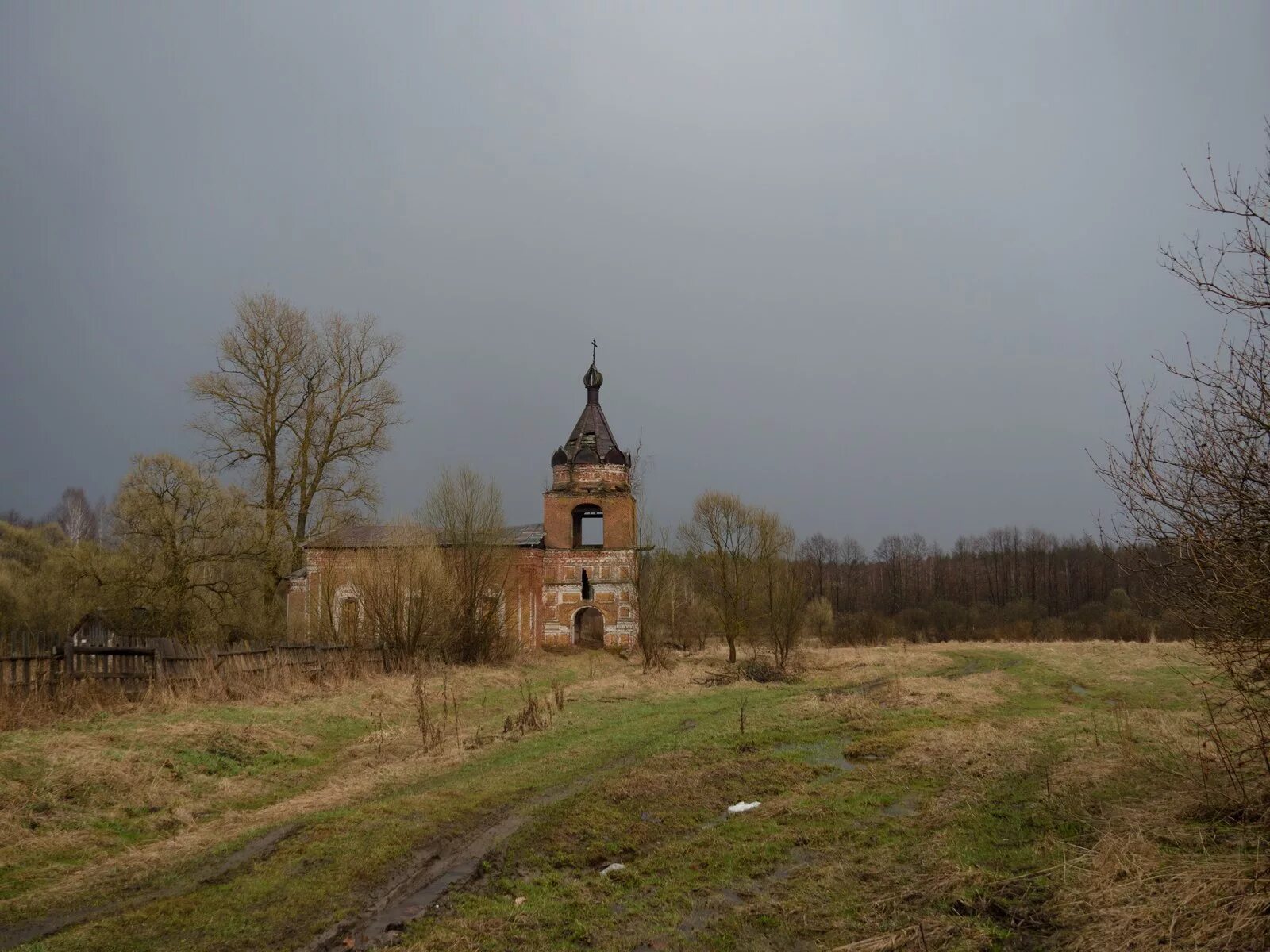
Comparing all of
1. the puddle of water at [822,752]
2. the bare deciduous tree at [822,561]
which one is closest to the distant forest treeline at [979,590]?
the bare deciduous tree at [822,561]

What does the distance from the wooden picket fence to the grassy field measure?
1.19 meters

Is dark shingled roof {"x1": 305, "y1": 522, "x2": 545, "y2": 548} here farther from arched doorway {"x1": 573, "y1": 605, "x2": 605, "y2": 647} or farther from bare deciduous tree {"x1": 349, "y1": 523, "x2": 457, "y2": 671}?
arched doorway {"x1": 573, "y1": 605, "x2": 605, "y2": 647}

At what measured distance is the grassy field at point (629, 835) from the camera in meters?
5.46

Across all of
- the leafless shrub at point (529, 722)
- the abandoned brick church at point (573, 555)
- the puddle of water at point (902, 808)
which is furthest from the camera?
the abandoned brick church at point (573, 555)

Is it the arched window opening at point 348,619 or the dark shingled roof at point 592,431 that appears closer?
the arched window opening at point 348,619

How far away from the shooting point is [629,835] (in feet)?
25.9

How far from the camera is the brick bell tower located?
33.2 meters

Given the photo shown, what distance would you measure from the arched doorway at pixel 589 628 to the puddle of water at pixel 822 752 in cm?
2253

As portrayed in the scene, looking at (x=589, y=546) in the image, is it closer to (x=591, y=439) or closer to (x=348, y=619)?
(x=591, y=439)

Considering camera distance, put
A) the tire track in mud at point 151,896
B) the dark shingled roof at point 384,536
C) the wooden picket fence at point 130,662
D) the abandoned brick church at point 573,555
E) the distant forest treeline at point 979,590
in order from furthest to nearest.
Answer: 1. the distant forest treeline at point 979,590
2. the abandoned brick church at point 573,555
3. the dark shingled roof at point 384,536
4. the wooden picket fence at point 130,662
5. the tire track in mud at point 151,896

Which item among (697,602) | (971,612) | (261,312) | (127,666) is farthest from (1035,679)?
(971,612)

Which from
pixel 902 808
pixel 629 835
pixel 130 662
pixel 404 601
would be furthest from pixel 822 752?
pixel 404 601

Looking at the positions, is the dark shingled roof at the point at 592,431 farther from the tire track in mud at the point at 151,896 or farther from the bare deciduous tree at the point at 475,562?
the tire track in mud at the point at 151,896

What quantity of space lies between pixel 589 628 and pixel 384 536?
43.1ft
